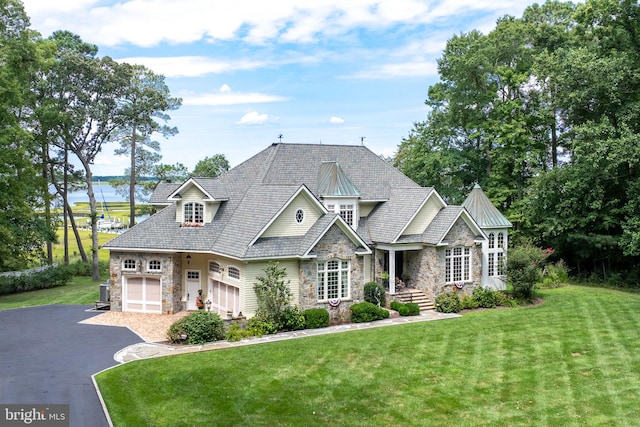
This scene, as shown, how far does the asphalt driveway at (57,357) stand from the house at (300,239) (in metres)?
3.72

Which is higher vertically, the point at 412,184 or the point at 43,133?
the point at 43,133

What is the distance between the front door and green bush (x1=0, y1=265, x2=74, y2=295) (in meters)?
16.0

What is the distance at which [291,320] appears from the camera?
22859 millimetres

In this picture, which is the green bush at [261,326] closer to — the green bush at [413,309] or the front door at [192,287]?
the front door at [192,287]

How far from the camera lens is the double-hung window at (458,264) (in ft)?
93.4

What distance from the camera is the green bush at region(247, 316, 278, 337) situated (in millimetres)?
21989

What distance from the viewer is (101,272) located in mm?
44031

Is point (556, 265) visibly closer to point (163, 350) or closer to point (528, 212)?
point (528, 212)

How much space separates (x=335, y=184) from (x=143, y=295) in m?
11.6

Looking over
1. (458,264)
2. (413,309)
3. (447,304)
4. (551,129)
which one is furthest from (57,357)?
(551,129)

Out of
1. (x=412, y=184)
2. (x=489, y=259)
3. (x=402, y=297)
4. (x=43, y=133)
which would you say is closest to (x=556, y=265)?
(x=489, y=259)

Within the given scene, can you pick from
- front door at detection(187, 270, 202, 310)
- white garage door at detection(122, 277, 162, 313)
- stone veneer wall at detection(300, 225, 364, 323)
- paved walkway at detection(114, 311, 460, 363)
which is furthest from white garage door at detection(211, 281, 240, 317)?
paved walkway at detection(114, 311, 460, 363)

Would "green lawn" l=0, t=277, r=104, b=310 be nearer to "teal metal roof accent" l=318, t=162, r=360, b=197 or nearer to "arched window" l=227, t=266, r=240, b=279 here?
"arched window" l=227, t=266, r=240, b=279

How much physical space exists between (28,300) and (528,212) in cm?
3350
